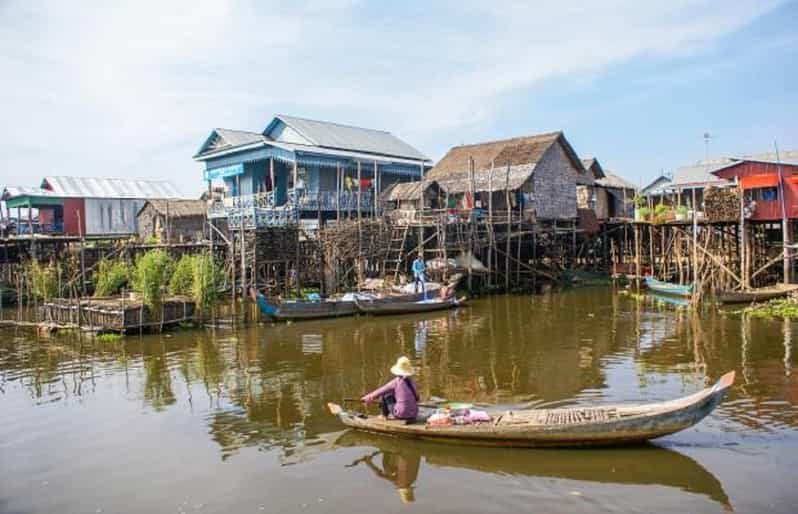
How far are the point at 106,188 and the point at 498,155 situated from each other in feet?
72.5

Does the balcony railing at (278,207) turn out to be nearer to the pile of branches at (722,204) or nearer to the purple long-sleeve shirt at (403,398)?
the pile of branches at (722,204)

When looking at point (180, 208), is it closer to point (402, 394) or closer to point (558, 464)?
point (402, 394)

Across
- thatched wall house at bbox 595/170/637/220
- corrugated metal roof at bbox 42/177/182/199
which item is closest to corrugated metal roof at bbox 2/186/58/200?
corrugated metal roof at bbox 42/177/182/199

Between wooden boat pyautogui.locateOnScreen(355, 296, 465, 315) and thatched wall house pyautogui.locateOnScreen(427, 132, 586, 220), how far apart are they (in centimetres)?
643

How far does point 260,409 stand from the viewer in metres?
11.0

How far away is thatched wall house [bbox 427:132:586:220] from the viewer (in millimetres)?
29031

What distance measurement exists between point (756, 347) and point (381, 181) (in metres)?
19.6

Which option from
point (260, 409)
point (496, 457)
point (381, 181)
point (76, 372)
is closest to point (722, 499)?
point (496, 457)

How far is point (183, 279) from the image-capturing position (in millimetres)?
19781

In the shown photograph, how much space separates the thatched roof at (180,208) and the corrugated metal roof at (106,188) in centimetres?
343

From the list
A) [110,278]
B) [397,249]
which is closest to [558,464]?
[397,249]

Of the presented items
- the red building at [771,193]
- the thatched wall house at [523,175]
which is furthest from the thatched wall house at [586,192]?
the red building at [771,193]

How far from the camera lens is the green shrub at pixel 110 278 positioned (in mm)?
21438

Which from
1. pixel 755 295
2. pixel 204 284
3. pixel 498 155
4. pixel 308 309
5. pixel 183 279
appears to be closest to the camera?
pixel 204 284
